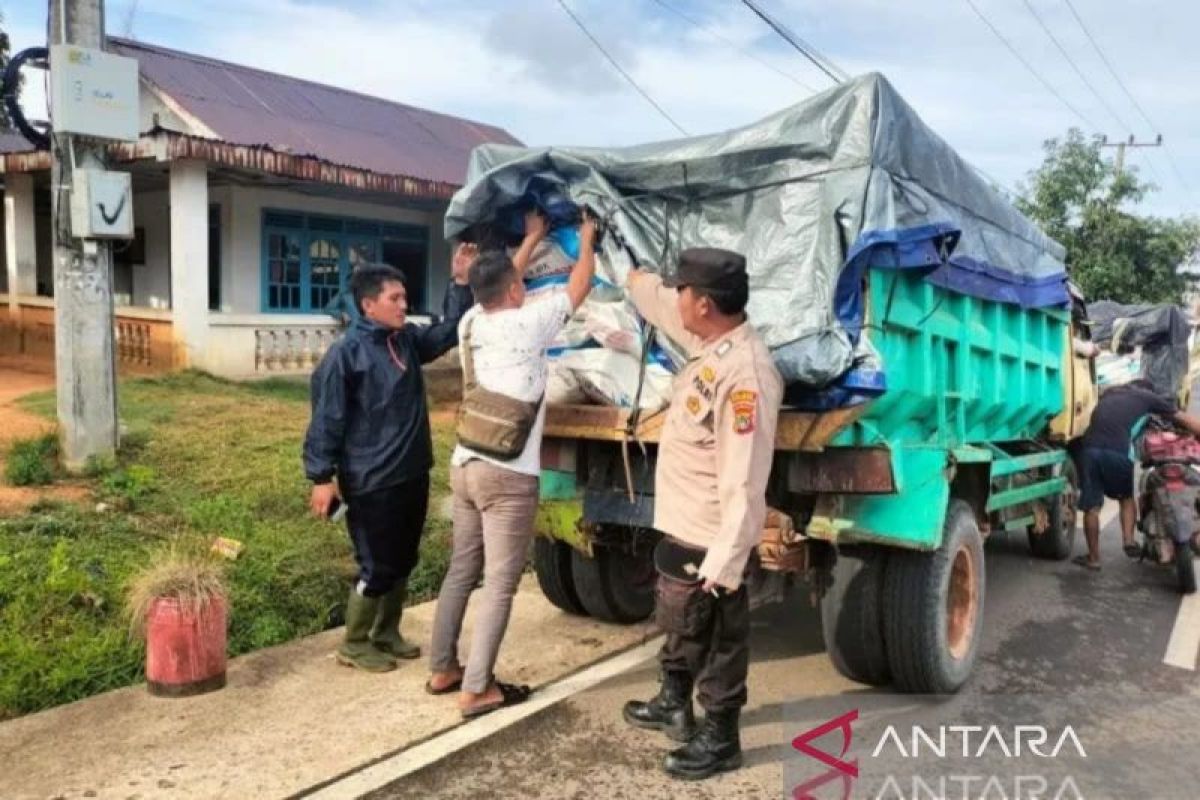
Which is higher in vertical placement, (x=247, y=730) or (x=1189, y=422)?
(x=1189, y=422)

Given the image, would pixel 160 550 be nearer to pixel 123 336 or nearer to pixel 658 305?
pixel 658 305

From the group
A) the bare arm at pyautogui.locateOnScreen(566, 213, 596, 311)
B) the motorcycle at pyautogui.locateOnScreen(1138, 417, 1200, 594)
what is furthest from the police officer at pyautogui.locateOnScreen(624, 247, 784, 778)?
the motorcycle at pyautogui.locateOnScreen(1138, 417, 1200, 594)

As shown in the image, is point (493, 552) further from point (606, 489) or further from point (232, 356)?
point (232, 356)

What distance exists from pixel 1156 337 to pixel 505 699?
403 inches

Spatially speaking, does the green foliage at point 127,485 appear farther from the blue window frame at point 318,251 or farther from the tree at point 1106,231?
the tree at point 1106,231

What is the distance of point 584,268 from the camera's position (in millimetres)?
3902

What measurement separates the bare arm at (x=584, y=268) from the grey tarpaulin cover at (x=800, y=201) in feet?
0.32

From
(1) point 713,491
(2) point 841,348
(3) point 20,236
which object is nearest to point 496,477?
(1) point 713,491

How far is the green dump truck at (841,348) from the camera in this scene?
11.9ft

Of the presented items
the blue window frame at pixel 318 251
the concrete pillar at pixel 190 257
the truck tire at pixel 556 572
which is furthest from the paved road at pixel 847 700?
the blue window frame at pixel 318 251

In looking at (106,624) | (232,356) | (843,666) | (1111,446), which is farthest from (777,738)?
(232,356)

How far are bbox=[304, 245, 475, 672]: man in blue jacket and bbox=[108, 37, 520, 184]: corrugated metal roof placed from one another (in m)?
8.81

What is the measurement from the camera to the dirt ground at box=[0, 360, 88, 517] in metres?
6.26

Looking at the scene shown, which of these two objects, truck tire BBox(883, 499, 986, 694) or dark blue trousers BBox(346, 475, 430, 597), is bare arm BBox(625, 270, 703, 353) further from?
truck tire BBox(883, 499, 986, 694)
